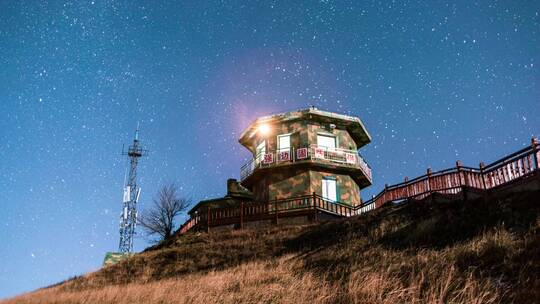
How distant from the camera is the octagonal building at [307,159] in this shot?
29.8m

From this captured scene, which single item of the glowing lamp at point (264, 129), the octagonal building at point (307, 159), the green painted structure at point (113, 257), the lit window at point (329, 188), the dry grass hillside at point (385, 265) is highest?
the glowing lamp at point (264, 129)

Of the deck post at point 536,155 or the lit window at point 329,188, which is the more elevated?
the lit window at point 329,188

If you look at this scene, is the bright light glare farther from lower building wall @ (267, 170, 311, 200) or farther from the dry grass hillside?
the dry grass hillside

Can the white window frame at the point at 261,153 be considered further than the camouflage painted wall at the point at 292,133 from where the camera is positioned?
Yes

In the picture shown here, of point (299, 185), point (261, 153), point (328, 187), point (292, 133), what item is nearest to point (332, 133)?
point (292, 133)

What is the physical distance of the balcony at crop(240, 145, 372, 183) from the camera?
29.7 meters

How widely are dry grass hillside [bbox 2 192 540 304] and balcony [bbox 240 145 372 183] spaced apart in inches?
379

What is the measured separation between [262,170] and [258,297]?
2228cm

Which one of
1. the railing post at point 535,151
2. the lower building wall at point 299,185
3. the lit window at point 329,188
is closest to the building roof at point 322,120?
the lower building wall at point 299,185

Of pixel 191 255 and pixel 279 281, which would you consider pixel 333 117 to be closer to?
pixel 191 255

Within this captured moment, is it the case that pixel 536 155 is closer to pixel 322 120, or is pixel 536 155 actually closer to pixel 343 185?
pixel 343 185

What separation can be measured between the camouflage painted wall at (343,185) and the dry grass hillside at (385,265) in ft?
29.8

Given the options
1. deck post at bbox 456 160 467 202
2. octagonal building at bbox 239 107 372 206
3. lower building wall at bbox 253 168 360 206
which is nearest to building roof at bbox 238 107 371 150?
octagonal building at bbox 239 107 372 206

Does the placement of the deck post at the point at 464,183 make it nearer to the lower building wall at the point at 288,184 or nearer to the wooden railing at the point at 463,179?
the wooden railing at the point at 463,179
